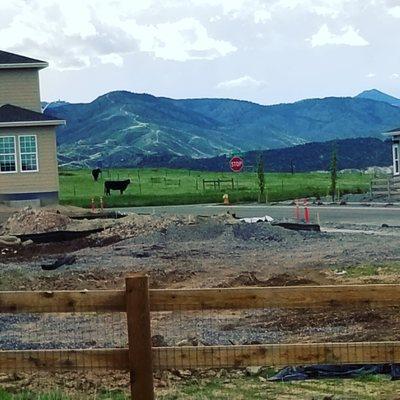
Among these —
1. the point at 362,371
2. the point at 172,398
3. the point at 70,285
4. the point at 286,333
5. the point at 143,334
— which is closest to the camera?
the point at 143,334

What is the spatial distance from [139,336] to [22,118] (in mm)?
34375

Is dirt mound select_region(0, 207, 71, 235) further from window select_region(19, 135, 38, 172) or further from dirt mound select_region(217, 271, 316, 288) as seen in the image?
Result: dirt mound select_region(217, 271, 316, 288)

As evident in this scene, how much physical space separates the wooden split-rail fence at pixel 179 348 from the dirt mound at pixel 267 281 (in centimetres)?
1173

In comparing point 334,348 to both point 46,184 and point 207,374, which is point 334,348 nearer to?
point 207,374

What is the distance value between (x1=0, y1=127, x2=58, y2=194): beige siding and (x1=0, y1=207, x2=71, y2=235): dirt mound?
6.28 m

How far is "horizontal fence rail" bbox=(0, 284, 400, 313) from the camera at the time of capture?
6742 millimetres

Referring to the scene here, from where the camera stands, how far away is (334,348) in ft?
21.9

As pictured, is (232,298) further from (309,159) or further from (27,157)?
(309,159)

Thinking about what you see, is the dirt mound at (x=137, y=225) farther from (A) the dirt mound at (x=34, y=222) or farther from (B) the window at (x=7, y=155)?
(B) the window at (x=7, y=155)

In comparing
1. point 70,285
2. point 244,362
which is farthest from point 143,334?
point 70,285

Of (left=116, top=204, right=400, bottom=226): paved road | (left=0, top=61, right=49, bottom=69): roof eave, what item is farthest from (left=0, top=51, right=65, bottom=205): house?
(left=116, top=204, right=400, bottom=226): paved road

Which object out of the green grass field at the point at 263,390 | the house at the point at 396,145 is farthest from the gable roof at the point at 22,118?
the green grass field at the point at 263,390

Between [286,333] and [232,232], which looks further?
[232,232]

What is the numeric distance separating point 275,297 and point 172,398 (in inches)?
90.4
